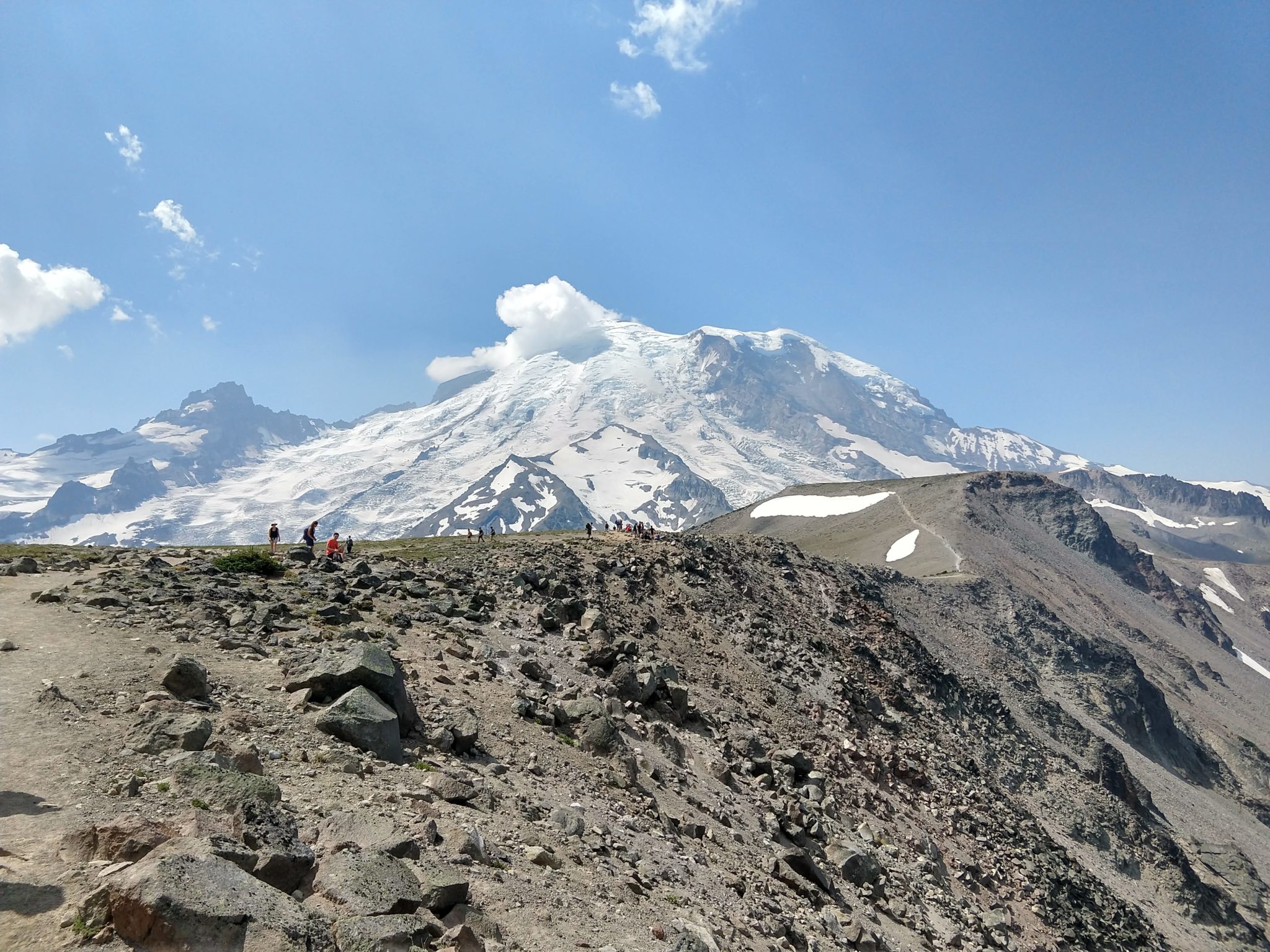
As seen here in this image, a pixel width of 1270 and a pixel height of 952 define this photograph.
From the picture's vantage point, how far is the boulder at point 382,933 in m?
8.26

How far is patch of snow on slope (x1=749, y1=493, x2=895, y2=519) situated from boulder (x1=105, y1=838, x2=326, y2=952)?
5580 inches

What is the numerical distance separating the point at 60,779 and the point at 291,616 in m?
11.8

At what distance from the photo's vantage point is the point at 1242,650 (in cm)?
19200

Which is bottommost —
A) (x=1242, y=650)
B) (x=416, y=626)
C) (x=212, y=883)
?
(x=1242, y=650)

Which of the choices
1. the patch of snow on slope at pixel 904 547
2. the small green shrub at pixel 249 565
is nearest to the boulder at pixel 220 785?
the small green shrub at pixel 249 565

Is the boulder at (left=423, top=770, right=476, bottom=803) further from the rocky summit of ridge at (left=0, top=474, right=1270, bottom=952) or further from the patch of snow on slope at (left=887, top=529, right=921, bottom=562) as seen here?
the patch of snow on slope at (left=887, top=529, right=921, bottom=562)

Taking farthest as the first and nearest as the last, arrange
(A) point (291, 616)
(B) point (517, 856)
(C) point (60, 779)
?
1. (A) point (291, 616)
2. (B) point (517, 856)
3. (C) point (60, 779)

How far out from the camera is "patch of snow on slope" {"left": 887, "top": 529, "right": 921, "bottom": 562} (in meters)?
105

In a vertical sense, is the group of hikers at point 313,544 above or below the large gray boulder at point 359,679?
above

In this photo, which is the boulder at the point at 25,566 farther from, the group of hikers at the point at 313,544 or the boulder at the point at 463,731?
the boulder at the point at 463,731

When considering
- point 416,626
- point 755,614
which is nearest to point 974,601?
point 755,614

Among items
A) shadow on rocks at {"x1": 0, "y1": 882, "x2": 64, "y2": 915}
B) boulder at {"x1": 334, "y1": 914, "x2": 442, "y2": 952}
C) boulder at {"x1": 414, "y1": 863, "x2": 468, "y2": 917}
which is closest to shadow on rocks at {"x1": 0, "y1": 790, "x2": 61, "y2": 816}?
shadow on rocks at {"x1": 0, "y1": 882, "x2": 64, "y2": 915}

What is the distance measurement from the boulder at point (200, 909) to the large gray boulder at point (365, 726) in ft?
19.9

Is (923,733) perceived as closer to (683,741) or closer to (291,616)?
(683,741)
